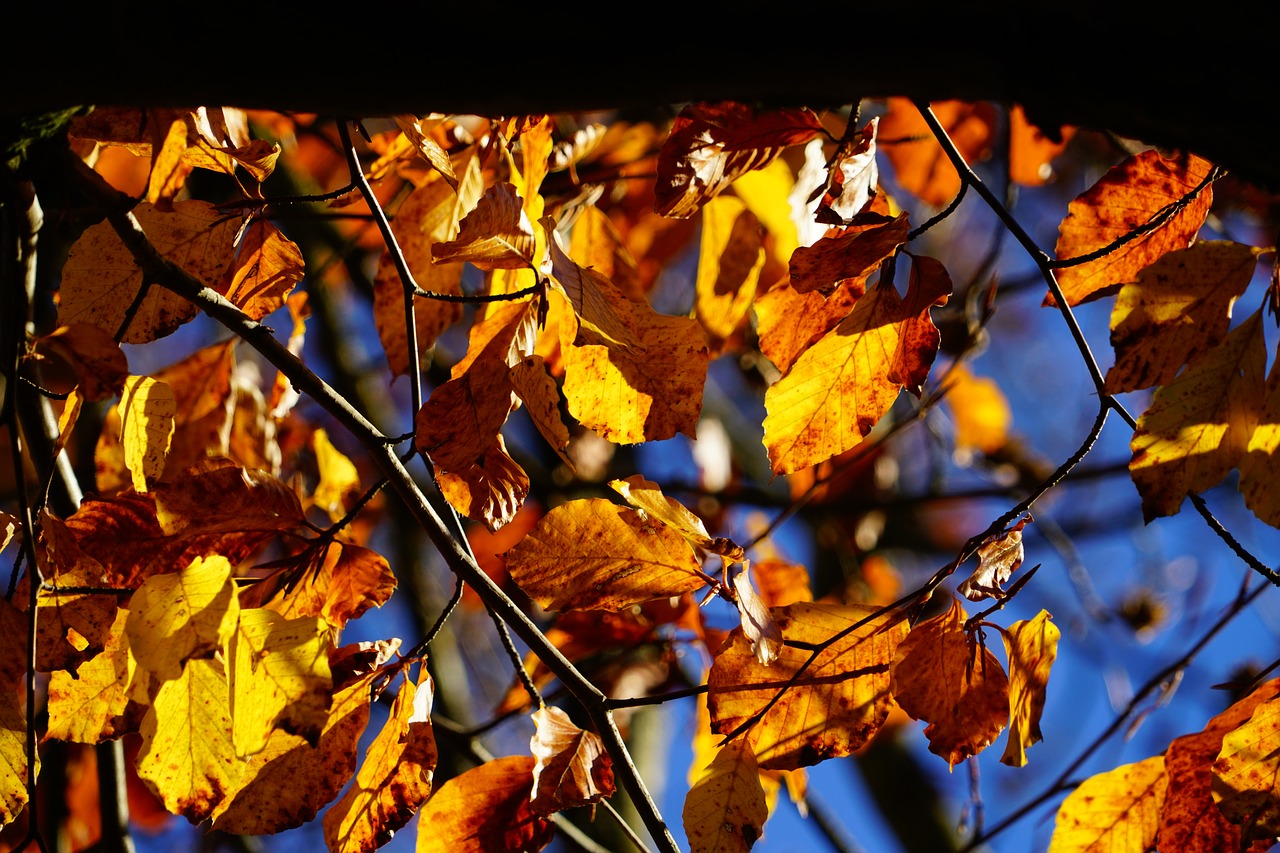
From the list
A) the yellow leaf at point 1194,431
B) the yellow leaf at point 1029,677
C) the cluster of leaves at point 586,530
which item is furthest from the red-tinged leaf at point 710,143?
the yellow leaf at point 1029,677

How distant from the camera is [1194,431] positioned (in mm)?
621

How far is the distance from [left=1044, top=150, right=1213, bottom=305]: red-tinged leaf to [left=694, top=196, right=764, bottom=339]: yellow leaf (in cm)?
36

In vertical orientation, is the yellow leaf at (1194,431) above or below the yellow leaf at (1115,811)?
above

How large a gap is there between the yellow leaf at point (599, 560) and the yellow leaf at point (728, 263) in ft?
1.29

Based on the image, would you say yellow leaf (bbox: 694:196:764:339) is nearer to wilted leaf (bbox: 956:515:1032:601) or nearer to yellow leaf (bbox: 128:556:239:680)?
wilted leaf (bbox: 956:515:1032:601)

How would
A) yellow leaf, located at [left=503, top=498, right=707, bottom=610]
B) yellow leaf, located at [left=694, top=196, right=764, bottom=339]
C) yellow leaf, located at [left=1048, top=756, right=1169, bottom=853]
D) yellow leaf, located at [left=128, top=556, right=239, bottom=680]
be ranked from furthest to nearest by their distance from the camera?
1. yellow leaf, located at [left=694, top=196, right=764, bottom=339]
2. yellow leaf, located at [left=1048, top=756, right=1169, bottom=853]
3. yellow leaf, located at [left=503, top=498, right=707, bottom=610]
4. yellow leaf, located at [left=128, top=556, right=239, bottom=680]

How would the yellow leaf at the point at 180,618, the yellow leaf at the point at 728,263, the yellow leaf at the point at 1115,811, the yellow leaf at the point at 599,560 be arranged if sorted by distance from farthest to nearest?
1. the yellow leaf at the point at 728,263
2. the yellow leaf at the point at 1115,811
3. the yellow leaf at the point at 599,560
4. the yellow leaf at the point at 180,618

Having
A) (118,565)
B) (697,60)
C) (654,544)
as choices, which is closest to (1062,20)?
(697,60)

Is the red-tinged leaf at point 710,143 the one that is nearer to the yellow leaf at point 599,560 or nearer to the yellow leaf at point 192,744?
the yellow leaf at point 599,560

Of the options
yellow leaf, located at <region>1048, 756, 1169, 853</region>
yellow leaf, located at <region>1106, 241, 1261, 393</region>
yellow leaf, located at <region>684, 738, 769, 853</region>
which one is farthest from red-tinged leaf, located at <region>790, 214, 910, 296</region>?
yellow leaf, located at <region>1048, 756, 1169, 853</region>

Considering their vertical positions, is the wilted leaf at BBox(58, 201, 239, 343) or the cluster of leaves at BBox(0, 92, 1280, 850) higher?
the wilted leaf at BBox(58, 201, 239, 343)

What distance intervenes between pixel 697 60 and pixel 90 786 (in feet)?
6.34

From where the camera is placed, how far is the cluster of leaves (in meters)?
0.63

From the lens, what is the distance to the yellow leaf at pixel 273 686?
61cm
